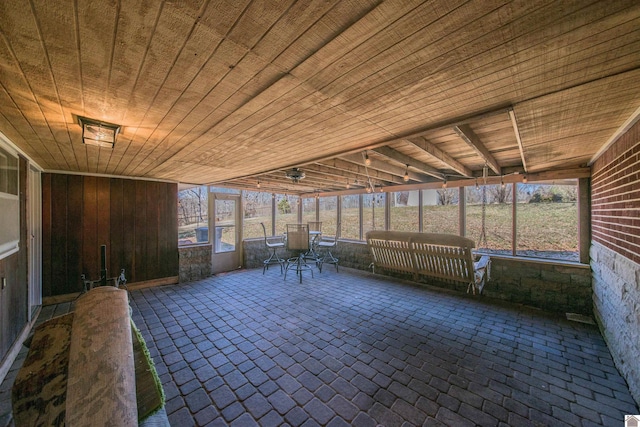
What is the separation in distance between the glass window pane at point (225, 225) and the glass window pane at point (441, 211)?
187 inches

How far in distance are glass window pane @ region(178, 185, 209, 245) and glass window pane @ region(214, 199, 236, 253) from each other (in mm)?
271

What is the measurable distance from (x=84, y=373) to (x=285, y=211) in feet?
23.4

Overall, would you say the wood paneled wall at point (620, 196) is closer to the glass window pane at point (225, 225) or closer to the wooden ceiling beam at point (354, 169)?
the wooden ceiling beam at point (354, 169)

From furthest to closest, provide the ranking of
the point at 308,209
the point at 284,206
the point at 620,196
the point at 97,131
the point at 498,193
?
the point at 308,209 → the point at 284,206 → the point at 498,193 → the point at 620,196 → the point at 97,131

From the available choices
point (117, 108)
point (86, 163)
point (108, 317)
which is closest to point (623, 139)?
point (108, 317)

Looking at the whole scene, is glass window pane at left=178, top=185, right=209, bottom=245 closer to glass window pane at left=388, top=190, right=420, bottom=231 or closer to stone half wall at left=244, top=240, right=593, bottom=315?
glass window pane at left=388, top=190, right=420, bottom=231

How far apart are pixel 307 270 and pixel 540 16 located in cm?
570

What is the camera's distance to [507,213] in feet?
14.5

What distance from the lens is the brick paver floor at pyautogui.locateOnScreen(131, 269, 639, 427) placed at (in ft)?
5.85

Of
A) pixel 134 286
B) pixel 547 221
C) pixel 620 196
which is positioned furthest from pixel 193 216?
pixel 547 221

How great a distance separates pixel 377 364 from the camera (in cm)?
233

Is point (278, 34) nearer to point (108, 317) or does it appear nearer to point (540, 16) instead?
point (540, 16)

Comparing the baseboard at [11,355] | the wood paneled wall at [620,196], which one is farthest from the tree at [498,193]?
the baseboard at [11,355]

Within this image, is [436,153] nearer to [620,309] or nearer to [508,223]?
[620,309]
